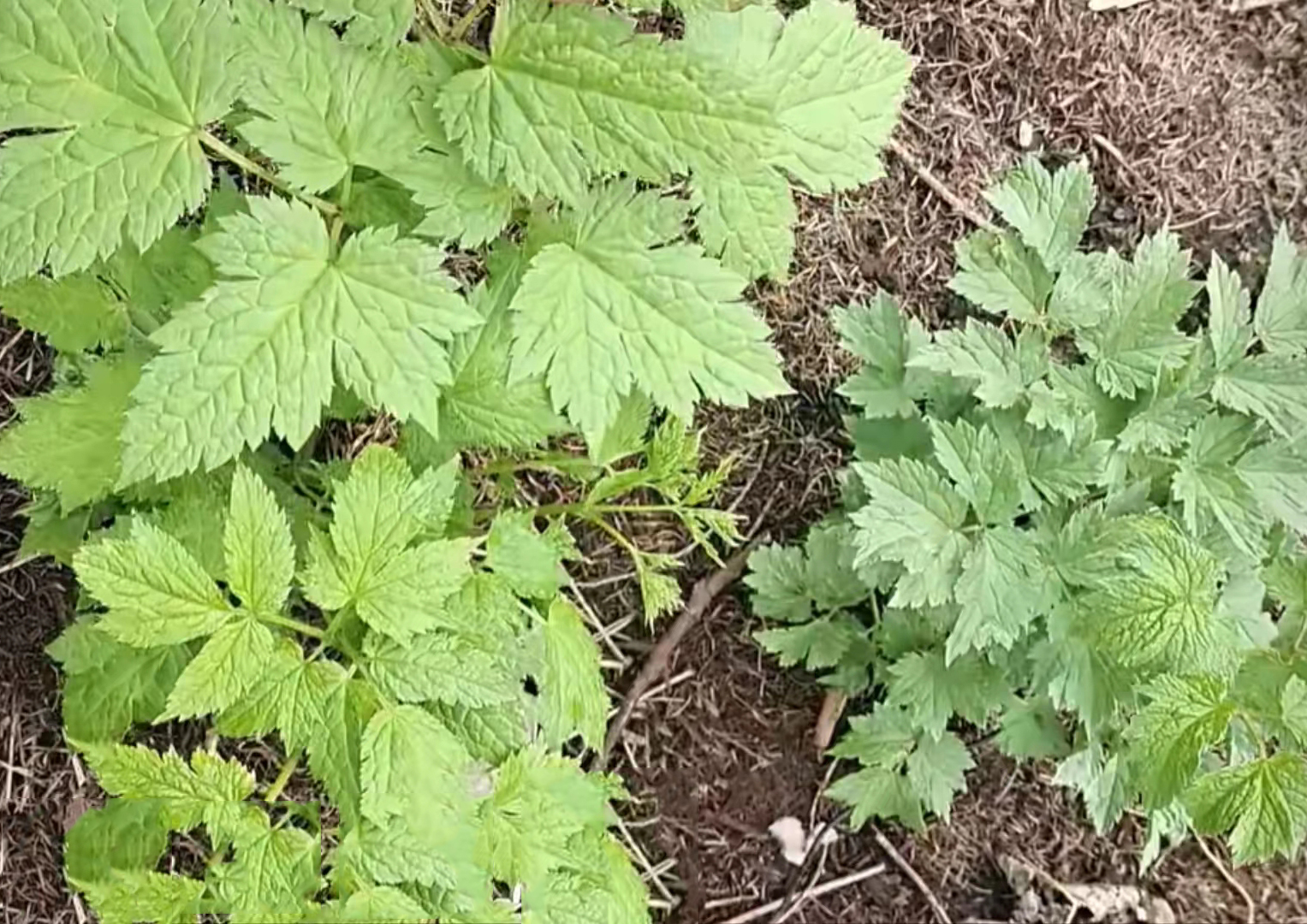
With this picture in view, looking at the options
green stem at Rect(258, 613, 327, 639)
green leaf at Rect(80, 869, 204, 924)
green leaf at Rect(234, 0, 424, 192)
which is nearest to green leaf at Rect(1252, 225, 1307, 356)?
green leaf at Rect(234, 0, 424, 192)

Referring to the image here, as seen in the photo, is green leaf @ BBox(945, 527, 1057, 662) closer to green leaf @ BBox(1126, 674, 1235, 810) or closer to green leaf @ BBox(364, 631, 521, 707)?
green leaf @ BBox(1126, 674, 1235, 810)

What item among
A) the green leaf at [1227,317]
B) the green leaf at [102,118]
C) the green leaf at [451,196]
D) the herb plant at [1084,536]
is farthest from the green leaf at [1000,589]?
the green leaf at [102,118]

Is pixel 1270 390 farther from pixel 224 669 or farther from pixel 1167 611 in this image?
pixel 224 669

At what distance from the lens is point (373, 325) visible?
1.65 metres

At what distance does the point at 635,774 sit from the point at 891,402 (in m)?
0.88

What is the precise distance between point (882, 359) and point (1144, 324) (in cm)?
46

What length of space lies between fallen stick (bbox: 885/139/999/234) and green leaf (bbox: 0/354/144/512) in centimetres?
153

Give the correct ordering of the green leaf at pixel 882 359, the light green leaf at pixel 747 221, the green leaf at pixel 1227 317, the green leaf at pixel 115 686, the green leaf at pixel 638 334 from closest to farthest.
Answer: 1. the green leaf at pixel 638 334
2. the light green leaf at pixel 747 221
3. the green leaf at pixel 115 686
4. the green leaf at pixel 1227 317
5. the green leaf at pixel 882 359

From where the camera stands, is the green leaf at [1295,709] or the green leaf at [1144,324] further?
the green leaf at [1144,324]

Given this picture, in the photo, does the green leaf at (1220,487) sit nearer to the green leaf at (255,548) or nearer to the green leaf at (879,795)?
the green leaf at (879,795)

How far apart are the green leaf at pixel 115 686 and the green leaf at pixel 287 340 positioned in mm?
563

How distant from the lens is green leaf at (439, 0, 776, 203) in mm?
1604

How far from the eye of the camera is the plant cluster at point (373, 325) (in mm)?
1610

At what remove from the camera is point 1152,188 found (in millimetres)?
2820
